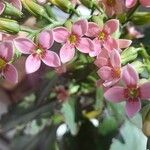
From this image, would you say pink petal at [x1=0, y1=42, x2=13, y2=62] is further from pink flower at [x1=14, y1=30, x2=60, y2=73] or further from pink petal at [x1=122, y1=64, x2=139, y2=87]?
pink petal at [x1=122, y1=64, x2=139, y2=87]

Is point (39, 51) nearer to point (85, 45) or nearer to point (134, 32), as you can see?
point (85, 45)

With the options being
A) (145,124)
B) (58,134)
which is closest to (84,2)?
(145,124)

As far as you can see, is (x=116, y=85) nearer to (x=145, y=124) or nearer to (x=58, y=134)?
(x=145, y=124)

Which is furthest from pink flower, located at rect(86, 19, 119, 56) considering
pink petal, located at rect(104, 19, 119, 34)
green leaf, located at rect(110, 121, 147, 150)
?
green leaf, located at rect(110, 121, 147, 150)

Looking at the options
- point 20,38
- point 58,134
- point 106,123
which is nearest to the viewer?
point 20,38

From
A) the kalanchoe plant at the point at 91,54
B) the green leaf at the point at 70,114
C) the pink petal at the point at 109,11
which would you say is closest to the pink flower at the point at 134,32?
the kalanchoe plant at the point at 91,54
